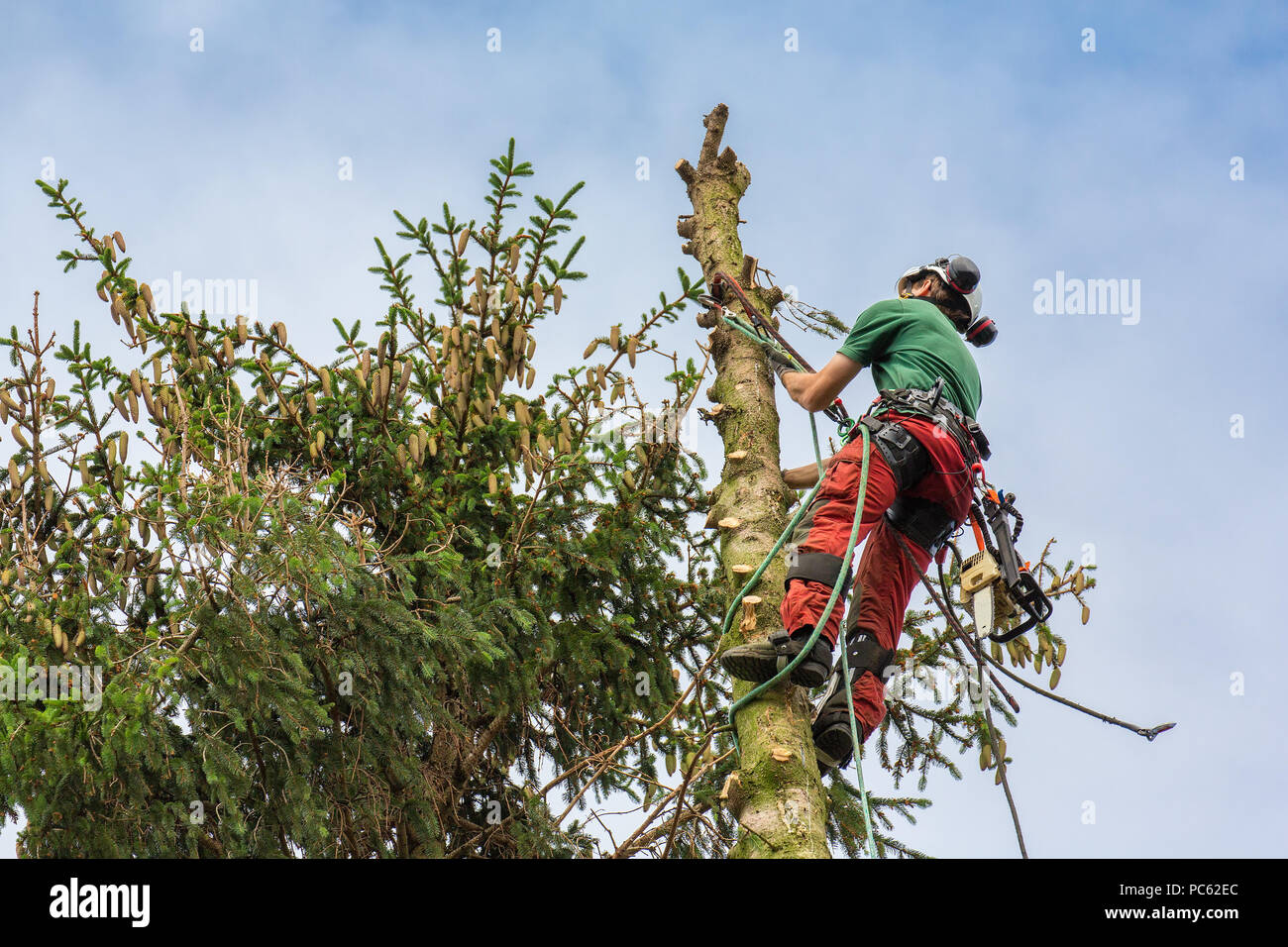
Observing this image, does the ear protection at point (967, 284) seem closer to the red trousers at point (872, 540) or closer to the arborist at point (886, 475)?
the arborist at point (886, 475)

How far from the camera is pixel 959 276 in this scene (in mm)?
5137

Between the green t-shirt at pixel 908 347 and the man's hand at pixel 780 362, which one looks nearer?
the green t-shirt at pixel 908 347

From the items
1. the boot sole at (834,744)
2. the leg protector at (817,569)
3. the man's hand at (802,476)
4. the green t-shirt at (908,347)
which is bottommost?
the boot sole at (834,744)

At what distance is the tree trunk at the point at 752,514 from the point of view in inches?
153

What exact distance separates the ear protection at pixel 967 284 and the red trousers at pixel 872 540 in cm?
84

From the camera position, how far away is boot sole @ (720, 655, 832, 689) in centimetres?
403

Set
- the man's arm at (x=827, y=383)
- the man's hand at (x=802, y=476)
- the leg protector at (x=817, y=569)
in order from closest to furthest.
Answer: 1. the leg protector at (x=817, y=569)
2. the man's arm at (x=827, y=383)
3. the man's hand at (x=802, y=476)

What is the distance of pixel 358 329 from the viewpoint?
703 centimetres

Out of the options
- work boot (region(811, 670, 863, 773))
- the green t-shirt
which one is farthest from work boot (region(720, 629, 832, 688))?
the green t-shirt

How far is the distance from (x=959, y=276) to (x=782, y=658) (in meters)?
1.95

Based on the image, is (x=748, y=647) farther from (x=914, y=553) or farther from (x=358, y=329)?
(x=358, y=329)

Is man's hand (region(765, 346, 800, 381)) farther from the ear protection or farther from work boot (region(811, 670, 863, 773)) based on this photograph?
work boot (region(811, 670, 863, 773))

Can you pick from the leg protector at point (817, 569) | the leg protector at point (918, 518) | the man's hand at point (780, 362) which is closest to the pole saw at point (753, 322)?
the man's hand at point (780, 362)
